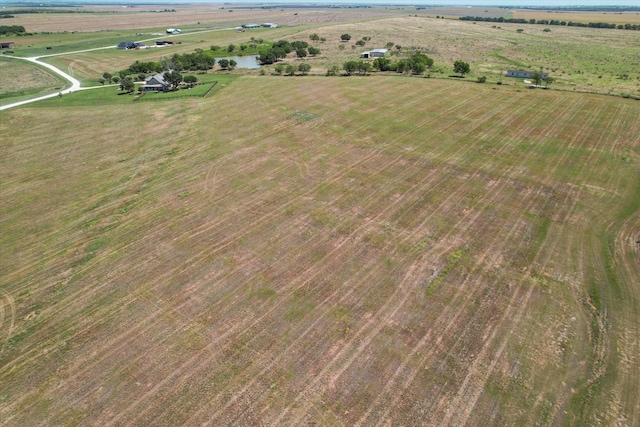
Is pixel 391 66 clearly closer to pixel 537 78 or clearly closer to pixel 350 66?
pixel 350 66

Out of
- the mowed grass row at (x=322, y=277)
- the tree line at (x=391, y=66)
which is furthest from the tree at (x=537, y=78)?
the mowed grass row at (x=322, y=277)

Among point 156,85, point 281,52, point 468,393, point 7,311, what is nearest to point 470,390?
point 468,393

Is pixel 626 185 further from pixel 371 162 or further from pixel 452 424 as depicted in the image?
pixel 452 424

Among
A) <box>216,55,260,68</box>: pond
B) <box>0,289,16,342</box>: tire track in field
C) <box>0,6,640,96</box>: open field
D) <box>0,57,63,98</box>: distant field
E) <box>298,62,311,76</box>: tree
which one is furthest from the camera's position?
<box>216,55,260,68</box>: pond

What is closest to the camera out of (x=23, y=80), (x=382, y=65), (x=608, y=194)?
(x=608, y=194)

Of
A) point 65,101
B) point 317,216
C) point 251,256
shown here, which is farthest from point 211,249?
point 65,101

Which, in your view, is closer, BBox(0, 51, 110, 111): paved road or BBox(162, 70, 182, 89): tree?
BBox(0, 51, 110, 111): paved road

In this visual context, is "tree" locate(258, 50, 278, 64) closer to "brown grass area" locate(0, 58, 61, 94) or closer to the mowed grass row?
"brown grass area" locate(0, 58, 61, 94)

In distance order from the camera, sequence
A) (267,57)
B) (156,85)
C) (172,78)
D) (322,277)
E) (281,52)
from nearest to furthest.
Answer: (322,277), (156,85), (172,78), (267,57), (281,52)

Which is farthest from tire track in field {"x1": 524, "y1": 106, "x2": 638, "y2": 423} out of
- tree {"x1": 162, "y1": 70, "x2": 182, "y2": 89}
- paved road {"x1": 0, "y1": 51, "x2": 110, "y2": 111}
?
paved road {"x1": 0, "y1": 51, "x2": 110, "y2": 111}
